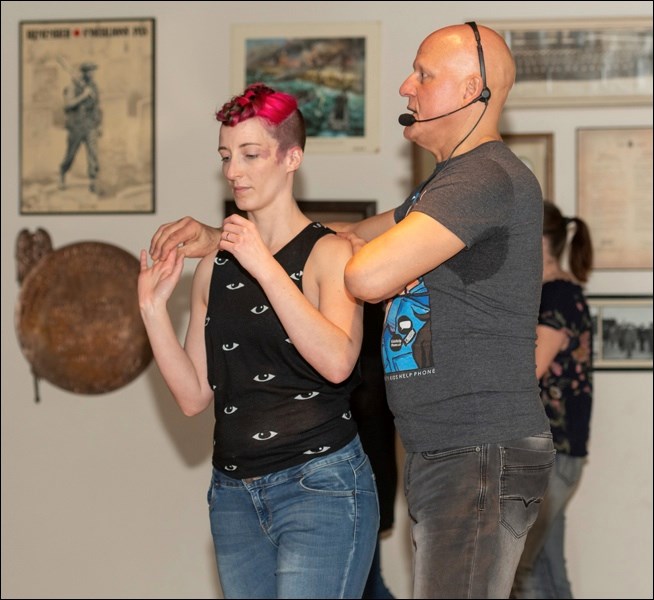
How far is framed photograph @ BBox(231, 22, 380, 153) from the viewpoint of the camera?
429 centimetres

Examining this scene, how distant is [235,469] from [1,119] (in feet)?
9.31

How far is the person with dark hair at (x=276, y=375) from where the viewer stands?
6.91ft

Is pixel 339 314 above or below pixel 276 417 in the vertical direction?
above

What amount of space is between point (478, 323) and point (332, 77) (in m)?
2.44

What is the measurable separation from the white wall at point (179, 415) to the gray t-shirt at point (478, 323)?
2.23 metres

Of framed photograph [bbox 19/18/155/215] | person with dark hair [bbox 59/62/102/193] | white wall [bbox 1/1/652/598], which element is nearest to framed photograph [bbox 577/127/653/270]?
white wall [bbox 1/1/652/598]

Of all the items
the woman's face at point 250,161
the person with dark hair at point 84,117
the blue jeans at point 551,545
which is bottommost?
the blue jeans at point 551,545

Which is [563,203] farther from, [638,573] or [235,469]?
[235,469]

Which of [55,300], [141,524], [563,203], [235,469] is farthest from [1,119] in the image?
[235,469]

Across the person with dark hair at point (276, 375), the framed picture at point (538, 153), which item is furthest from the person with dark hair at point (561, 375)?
the person with dark hair at point (276, 375)

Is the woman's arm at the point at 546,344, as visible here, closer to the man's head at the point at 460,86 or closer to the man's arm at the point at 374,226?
the man's arm at the point at 374,226

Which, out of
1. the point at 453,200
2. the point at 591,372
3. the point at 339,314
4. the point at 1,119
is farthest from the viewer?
the point at 1,119

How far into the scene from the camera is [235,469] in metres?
2.22

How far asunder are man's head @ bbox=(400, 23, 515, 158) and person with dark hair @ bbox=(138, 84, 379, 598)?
300 millimetres
